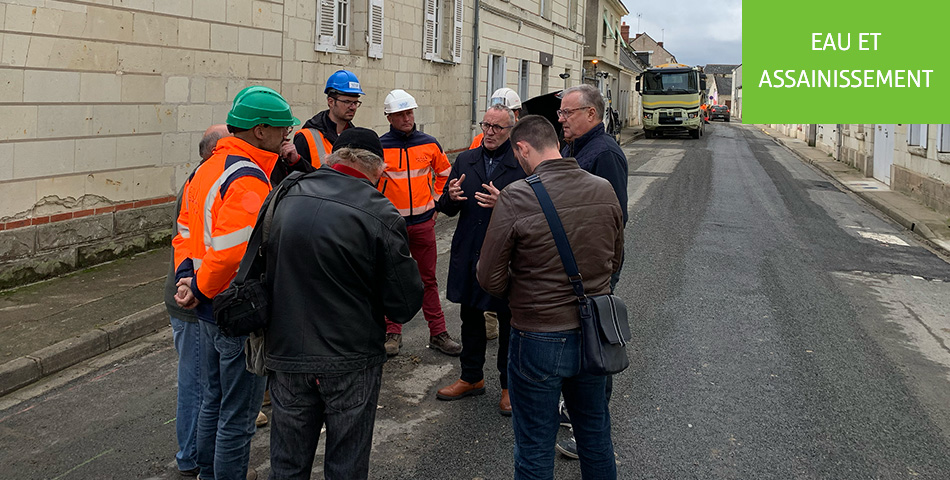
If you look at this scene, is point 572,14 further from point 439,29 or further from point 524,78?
point 439,29

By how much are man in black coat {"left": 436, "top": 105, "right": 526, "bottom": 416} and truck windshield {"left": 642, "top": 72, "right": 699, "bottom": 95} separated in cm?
3229

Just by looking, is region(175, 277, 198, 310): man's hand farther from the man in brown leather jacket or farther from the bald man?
the man in brown leather jacket

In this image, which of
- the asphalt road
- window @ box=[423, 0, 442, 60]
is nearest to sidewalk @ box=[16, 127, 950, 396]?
the asphalt road

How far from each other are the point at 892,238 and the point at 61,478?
37.2 ft

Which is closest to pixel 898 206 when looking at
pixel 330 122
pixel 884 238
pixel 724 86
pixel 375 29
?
pixel 884 238

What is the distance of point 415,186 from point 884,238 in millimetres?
8736

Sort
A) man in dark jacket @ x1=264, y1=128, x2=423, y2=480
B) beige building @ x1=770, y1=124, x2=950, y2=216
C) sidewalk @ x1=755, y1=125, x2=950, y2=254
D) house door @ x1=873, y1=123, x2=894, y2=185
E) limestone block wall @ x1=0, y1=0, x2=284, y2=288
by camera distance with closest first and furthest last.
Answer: man in dark jacket @ x1=264, y1=128, x2=423, y2=480, limestone block wall @ x1=0, y1=0, x2=284, y2=288, sidewalk @ x1=755, y1=125, x2=950, y2=254, beige building @ x1=770, y1=124, x2=950, y2=216, house door @ x1=873, y1=123, x2=894, y2=185

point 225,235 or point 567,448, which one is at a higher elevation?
point 225,235

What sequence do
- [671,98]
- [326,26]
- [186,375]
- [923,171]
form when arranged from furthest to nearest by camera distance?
[671,98], [923,171], [326,26], [186,375]

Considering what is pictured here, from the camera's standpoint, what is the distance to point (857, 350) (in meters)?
5.88

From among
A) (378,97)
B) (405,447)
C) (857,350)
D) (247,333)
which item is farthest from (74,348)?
(378,97)

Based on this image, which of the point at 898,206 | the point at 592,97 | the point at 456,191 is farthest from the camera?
the point at 898,206

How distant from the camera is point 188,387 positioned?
3598 mm

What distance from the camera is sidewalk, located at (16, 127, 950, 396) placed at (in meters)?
5.19
